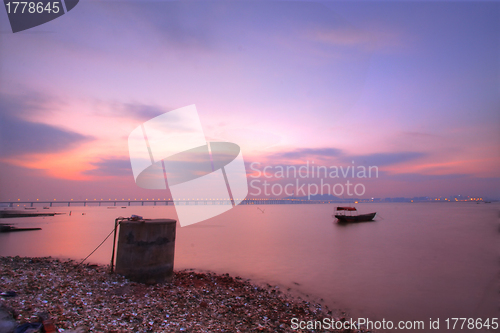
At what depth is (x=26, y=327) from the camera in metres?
5.89

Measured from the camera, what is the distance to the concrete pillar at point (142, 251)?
33.9ft

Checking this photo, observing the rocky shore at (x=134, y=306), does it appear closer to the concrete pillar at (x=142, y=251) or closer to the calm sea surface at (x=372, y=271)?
the concrete pillar at (x=142, y=251)

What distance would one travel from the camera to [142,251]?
10430 mm

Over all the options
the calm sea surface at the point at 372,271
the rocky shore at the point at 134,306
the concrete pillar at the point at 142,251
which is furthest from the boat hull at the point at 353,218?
the concrete pillar at the point at 142,251

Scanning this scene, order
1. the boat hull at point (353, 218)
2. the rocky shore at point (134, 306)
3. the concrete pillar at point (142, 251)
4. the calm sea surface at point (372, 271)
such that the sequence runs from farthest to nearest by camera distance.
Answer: the boat hull at point (353, 218), the calm sea surface at point (372, 271), the concrete pillar at point (142, 251), the rocky shore at point (134, 306)

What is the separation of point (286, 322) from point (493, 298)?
12771mm

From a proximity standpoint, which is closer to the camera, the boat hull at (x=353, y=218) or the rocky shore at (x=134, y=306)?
the rocky shore at (x=134, y=306)

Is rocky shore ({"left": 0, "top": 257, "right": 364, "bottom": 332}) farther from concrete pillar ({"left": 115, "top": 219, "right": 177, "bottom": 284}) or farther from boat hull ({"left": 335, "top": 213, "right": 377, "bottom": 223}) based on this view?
boat hull ({"left": 335, "top": 213, "right": 377, "bottom": 223})

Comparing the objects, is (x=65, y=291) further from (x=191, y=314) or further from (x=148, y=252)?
(x=191, y=314)

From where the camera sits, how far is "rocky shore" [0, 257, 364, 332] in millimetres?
6938

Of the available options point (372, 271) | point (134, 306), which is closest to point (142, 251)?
point (134, 306)

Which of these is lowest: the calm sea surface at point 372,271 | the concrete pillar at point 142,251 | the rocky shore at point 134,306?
the calm sea surface at point 372,271

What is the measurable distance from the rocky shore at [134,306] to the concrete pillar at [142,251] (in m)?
0.39

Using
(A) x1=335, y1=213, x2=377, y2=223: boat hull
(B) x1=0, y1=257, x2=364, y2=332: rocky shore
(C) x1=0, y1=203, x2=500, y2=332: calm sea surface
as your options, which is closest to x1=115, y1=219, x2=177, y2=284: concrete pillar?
(B) x1=0, y1=257, x2=364, y2=332: rocky shore
